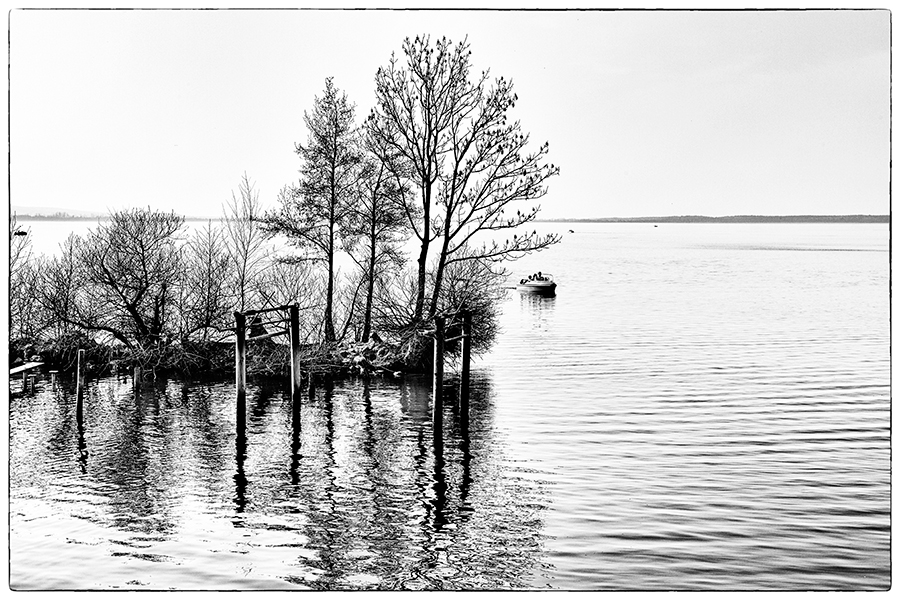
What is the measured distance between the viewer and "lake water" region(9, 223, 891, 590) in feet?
37.8

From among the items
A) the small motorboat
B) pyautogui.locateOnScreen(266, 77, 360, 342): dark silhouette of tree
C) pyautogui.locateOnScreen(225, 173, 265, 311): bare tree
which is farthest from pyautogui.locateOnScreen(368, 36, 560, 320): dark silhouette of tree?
the small motorboat

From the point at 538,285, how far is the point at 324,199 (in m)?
16.8

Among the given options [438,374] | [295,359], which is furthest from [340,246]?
[438,374]

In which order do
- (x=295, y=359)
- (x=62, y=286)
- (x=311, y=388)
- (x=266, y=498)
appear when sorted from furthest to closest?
(x=311, y=388) → (x=62, y=286) → (x=295, y=359) → (x=266, y=498)

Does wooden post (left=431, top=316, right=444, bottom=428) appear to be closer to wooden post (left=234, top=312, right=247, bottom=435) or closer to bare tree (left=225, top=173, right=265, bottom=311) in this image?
wooden post (left=234, top=312, right=247, bottom=435)

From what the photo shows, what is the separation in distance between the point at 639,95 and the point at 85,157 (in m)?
9.26

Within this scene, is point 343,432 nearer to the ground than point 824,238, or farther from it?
nearer to the ground

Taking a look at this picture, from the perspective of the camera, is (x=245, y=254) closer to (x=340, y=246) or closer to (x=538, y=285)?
(x=340, y=246)

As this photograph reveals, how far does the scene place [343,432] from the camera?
1923 centimetres

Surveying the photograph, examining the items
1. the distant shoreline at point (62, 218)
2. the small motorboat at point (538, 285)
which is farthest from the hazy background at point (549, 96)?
the small motorboat at point (538, 285)

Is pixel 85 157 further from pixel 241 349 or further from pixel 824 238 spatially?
pixel 824 238

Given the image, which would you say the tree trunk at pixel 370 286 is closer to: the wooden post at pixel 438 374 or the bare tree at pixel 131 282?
the bare tree at pixel 131 282

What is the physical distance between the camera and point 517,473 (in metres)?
15.7

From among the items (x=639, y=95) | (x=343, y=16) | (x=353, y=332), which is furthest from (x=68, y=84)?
(x=353, y=332)
